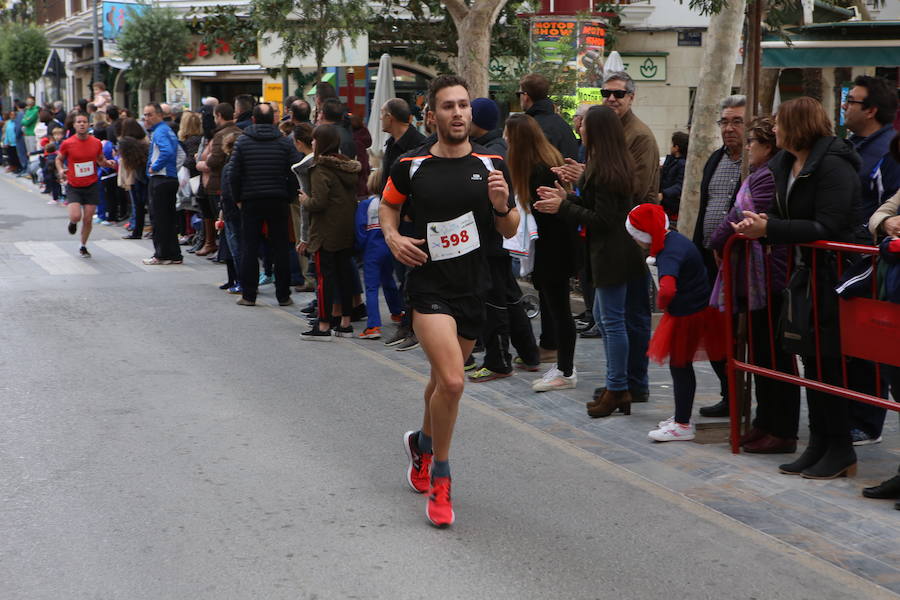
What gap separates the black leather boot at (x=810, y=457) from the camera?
19.8 feet

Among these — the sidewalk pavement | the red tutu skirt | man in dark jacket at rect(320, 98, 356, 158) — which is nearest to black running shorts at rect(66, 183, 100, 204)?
man in dark jacket at rect(320, 98, 356, 158)

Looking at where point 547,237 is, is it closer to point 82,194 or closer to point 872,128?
point 872,128

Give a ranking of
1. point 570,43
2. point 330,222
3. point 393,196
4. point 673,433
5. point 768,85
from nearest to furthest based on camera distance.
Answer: point 393,196 < point 673,433 < point 330,222 < point 768,85 < point 570,43

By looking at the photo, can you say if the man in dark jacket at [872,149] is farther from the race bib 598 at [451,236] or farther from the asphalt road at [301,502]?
the race bib 598 at [451,236]

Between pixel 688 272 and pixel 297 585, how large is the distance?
3.19 metres

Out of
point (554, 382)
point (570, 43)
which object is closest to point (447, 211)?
point (554, 382)

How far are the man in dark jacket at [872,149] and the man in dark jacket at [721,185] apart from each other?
0.81 m

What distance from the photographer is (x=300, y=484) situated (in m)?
5.83

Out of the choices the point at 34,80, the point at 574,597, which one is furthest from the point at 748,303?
the point at 34,80

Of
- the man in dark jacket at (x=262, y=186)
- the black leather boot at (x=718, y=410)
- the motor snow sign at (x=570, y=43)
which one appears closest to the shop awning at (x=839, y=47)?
the motor snow sign at (x=570, y=43)

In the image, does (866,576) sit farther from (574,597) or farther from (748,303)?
(748,303)

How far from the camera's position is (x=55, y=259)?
15.5 meters

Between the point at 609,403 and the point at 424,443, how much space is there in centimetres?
195

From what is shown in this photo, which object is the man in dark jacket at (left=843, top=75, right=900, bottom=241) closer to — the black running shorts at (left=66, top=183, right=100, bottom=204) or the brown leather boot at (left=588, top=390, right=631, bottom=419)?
the brown leather boot at (left=588, top=390, right=631, bottom=419)
